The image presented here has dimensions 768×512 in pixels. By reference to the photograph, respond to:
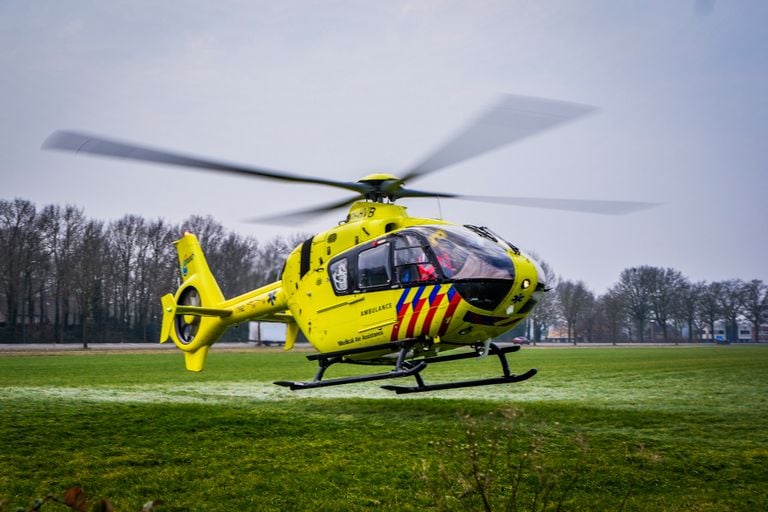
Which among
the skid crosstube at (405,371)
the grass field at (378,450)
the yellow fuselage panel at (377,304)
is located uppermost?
the yellow fuselage panel at (377,304)

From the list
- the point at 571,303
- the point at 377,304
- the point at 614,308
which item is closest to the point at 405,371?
the point at 377,304

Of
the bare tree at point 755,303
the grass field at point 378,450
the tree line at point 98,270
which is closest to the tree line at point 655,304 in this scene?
the bare tree at point 755,303

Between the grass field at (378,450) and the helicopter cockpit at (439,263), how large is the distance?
7.12 ft

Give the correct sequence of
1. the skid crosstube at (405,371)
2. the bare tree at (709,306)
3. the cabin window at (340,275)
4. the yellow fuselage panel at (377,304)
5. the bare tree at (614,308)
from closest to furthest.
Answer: the skid crosstube at (405,371)
the yellow fuselage panel at (377,304)
the cabin window at (340,275)
the bare tree at (614,308)
the bare tree at (709,306)

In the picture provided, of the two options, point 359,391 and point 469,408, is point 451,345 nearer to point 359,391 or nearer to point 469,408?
point 469,408

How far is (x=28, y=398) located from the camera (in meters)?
15.3

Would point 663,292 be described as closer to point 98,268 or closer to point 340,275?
point 98,268

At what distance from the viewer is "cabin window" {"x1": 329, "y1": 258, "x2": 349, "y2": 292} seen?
1148 cm

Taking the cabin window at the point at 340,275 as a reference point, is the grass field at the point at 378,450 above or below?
below

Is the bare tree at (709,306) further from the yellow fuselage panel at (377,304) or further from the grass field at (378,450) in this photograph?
the yellow fuselage panel at (377,304)

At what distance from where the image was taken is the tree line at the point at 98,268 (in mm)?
59750

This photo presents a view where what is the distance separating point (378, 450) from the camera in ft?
36.0

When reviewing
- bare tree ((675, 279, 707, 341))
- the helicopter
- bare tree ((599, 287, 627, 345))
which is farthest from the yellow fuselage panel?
bare tree ((675, 279, 707, 341))

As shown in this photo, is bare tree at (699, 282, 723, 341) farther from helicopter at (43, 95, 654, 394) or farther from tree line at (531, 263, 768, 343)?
helicopter at (43, 95, 654, 394)
